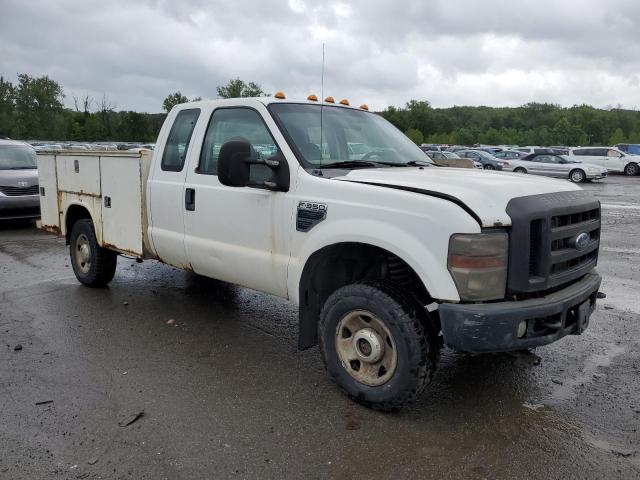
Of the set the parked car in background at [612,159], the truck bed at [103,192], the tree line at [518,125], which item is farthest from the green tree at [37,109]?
the truck bed at [103,192]

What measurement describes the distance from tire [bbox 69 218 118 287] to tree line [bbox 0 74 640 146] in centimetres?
2632

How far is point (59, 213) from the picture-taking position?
20.9 feet

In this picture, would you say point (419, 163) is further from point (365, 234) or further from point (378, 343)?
point (378, 343)

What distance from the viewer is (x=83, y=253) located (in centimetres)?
632

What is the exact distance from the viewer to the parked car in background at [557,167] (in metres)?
26.5

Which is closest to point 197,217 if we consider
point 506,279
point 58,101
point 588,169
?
point 506,279

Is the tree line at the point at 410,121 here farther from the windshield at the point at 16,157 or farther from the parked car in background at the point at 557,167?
the windshield at the point at 16,157

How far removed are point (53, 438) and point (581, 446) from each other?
2984 millimetres

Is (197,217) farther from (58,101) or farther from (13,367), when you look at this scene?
(58,101)

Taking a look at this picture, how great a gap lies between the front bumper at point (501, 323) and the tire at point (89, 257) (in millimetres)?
4254

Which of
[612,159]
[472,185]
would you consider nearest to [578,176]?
[612,159]

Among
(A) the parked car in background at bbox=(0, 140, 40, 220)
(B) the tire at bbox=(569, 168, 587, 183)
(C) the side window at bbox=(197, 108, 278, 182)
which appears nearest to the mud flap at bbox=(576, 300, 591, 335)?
(C) the side window at bbox=(197, 108, 278, 182)

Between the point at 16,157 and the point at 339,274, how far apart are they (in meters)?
10.4

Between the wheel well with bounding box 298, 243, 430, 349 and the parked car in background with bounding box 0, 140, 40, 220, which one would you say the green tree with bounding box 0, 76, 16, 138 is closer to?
the parked car in background with bounding box 0, 140, 40, 220
